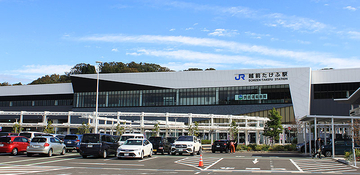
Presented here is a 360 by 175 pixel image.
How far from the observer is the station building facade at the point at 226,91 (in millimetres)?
65750

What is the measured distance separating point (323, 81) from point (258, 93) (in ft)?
41.2

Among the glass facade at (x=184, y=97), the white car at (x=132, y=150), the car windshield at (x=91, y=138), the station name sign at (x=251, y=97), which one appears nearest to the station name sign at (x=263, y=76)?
the glass facade at (x=184, y=97)

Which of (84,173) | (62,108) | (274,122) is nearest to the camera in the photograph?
(84,173)

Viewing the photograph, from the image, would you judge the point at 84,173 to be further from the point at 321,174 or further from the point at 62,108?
the point at 62,108

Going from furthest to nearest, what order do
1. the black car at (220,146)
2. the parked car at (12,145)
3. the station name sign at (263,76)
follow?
the station name sign at (263,76) → the black car at (220,146) → the parked car at (12,145)

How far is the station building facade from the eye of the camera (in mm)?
65750

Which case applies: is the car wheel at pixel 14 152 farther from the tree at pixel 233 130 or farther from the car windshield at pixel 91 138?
the tree at pixel 233 130

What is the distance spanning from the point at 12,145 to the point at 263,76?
51.1 metres

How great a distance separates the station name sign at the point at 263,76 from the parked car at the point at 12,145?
48893mm

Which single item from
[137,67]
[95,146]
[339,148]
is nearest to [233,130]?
[339,148]

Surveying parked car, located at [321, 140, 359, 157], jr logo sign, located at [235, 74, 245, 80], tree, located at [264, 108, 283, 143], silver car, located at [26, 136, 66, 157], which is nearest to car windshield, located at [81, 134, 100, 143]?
silver car, located at [26, 136, 66, 157]

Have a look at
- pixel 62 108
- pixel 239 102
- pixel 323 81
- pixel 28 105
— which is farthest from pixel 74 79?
pixel 323 81

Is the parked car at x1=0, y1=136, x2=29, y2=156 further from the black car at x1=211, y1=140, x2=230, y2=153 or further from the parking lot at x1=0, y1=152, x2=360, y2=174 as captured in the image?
the black car at x1=211, y1=140, x2=230, y2=153

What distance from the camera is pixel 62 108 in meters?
83.4
